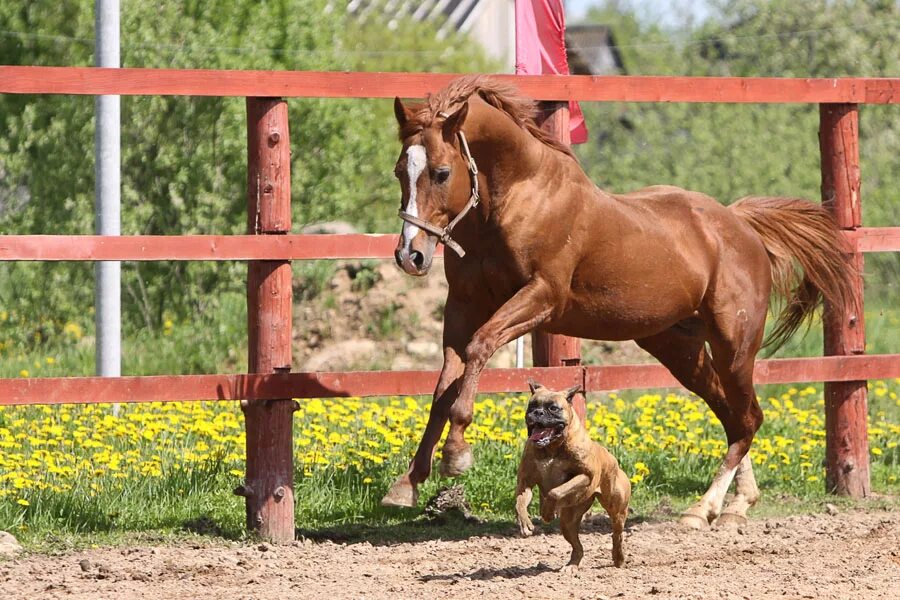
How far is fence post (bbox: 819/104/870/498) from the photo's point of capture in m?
7.64

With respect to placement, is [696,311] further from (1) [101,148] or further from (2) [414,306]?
(2) [414,306]

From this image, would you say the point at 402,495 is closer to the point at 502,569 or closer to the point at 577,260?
the point at 502,569

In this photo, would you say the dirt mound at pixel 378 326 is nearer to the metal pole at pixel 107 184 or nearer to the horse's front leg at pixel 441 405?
the metal pole at pixel 107 184

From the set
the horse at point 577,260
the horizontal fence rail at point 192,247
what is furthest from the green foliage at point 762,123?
the horizontal fence rail at point 192,247

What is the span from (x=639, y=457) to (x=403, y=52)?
15.2 meters

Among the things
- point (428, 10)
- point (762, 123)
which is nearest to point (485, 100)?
point (762, 123)

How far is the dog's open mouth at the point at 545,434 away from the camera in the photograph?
5035mm

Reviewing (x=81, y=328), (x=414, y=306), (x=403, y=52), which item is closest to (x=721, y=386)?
(x=414, y=306)

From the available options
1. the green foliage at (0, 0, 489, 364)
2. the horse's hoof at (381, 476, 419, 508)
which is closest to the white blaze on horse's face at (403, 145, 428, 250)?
the horse's hoof at (381, 476, 419, 508)

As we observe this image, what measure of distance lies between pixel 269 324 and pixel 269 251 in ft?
1.18

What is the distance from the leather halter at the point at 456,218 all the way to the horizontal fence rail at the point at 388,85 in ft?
2.80

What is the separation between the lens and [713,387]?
7215 mm

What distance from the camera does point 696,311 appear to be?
272 inches

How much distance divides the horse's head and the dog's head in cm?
78
